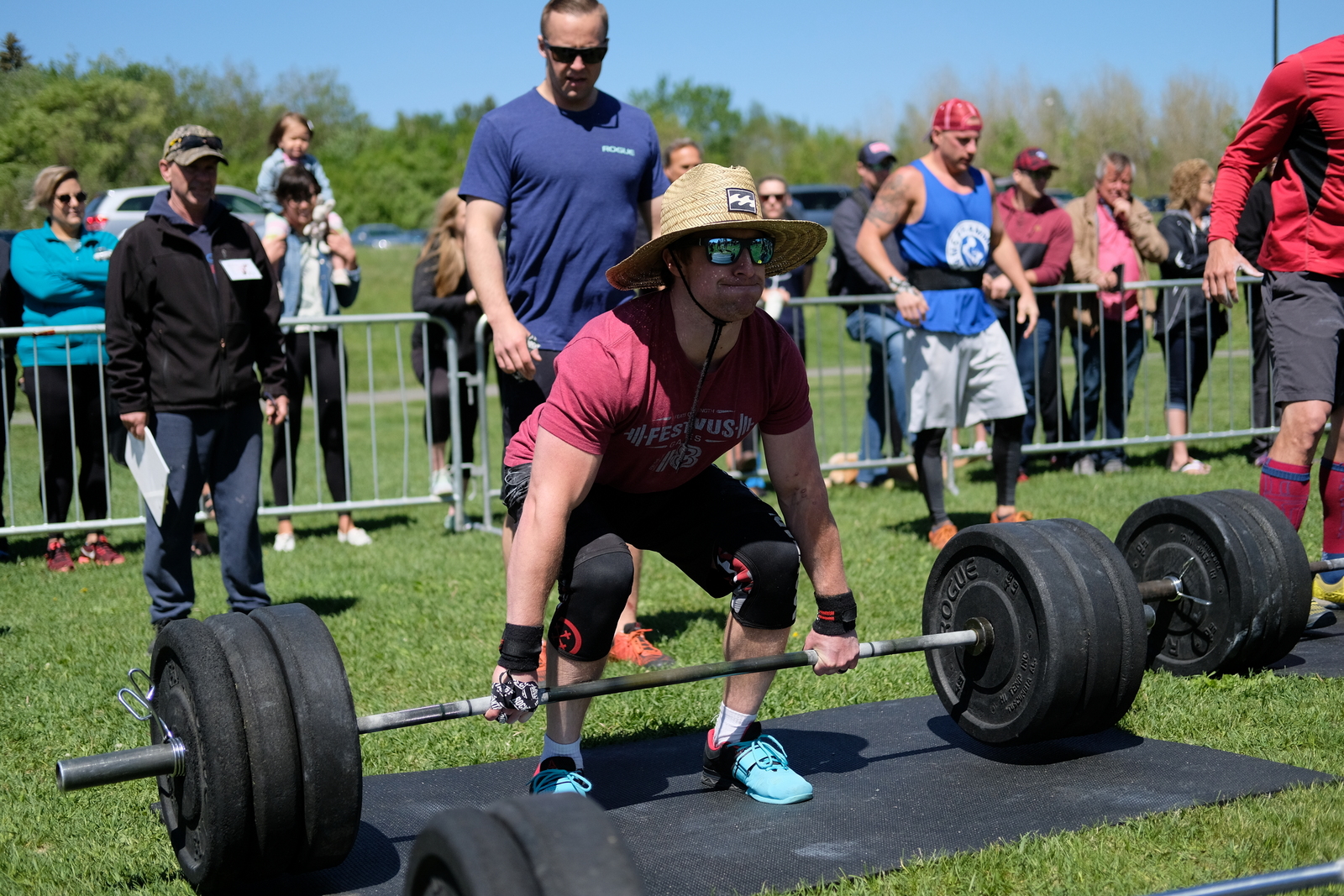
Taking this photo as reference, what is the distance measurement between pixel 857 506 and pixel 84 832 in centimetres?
601

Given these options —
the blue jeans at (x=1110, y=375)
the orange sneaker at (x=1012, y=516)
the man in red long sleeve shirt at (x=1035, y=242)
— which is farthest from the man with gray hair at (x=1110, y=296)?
the orange sneaker at (x=1012, y=516)

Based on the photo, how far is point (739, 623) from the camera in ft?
12.3

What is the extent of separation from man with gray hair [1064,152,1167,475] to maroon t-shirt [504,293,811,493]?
22.0ft

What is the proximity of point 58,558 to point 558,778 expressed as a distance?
5358 millimetres

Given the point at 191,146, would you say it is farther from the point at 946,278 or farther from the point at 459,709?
the point at 946,278

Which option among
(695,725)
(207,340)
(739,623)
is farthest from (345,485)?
(739,623)

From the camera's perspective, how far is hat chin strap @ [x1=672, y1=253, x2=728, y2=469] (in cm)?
339

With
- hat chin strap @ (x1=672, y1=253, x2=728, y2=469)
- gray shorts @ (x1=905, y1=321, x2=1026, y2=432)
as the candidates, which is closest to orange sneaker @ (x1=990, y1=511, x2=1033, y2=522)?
gray shorts @ (x1=905, y1=321, x2=1026, y2=432)

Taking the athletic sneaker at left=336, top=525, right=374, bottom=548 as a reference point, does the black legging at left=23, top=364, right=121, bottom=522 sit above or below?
above

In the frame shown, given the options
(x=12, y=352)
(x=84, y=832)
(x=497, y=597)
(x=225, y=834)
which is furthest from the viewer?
(x=12, y=352)

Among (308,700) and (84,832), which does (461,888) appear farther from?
(84,832)

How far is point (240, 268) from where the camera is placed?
5.71 metres

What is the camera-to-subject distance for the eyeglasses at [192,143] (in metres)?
5.50

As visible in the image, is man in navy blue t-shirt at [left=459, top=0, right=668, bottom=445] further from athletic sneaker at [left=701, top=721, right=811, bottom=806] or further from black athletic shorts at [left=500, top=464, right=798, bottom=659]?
athletic sneaker at [left=701, top=721, right=811, bottom=806]
